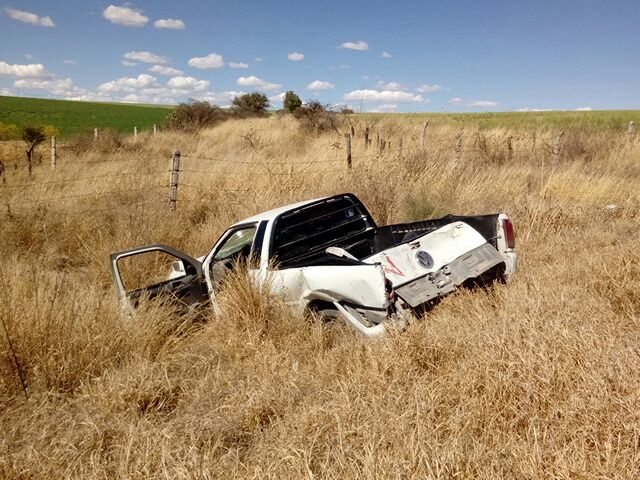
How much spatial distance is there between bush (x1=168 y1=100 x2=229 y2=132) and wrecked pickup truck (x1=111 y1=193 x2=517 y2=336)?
21466 mm

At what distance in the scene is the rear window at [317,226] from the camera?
4863mm

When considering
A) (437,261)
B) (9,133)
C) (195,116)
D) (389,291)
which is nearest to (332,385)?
(389,291)

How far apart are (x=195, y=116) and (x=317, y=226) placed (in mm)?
23588

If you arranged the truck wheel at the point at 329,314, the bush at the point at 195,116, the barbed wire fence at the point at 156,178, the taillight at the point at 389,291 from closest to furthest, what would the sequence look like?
the taillight at the point at 389,291
the truck wheel at the point at 329,314
the barbed wire fence at the point at 156,178
the bush at the point at 195,116

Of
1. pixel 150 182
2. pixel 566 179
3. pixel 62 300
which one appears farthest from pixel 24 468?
pixel 566 179

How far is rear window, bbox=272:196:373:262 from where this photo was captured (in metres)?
4.86

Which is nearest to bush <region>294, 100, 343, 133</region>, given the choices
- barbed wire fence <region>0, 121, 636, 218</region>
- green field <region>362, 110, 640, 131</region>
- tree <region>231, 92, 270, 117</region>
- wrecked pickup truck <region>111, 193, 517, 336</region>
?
green field <region>362, 110, 640, 131</region>

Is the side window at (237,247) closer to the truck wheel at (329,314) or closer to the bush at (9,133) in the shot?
the truck wheel at (329,314)

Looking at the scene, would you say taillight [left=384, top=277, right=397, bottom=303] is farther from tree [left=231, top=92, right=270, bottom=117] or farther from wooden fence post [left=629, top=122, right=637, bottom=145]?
tree [left=231, top=92, right=270, bottom=117]

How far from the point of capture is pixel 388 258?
4223mm

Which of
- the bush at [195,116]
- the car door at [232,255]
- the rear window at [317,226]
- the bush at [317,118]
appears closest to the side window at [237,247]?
the car door at [232,255]

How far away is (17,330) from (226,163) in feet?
33.2

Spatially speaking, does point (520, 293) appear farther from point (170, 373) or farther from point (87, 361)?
point (87, 361)

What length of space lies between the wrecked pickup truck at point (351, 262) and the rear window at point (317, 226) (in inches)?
0.5
